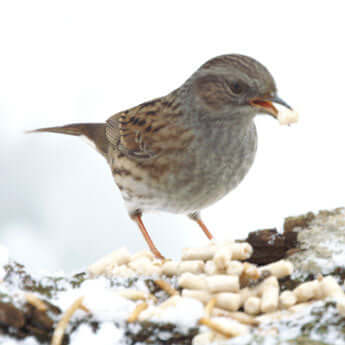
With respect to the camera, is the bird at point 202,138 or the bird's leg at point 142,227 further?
the bird's leg at point 142,227

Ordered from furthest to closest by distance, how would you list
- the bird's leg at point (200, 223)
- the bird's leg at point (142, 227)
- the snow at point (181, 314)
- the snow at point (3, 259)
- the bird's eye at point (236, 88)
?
1. the bird's leg at point (200, 223)
2. the bird's leg at point (142, 227)
3. the bird's eye at point (236, 88)
4. the snow at point (3, 259)
5. the snow at point (181, 314)

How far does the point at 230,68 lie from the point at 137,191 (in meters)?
1.16

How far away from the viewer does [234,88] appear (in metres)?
3.97

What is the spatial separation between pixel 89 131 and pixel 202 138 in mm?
1578

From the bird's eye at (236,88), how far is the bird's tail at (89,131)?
1.56 metres

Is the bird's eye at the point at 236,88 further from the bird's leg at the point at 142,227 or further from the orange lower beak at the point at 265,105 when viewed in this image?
the bird's leg at the point at 142,227

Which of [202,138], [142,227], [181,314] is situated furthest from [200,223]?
[181,314]

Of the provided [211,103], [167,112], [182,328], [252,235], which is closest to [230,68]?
[211,103]

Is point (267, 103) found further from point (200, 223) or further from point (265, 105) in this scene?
point (200, 223)

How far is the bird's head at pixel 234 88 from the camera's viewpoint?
12.6 feet

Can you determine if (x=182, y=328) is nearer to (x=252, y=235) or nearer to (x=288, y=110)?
(x=252, y=235)

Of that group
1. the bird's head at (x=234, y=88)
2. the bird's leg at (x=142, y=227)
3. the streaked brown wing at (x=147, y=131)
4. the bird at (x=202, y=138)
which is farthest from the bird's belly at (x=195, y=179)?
the bird's leg at (x=142, y=227)

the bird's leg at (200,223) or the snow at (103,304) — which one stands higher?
the snow at (103,304)

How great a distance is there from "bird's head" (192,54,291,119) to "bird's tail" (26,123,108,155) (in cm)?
128
